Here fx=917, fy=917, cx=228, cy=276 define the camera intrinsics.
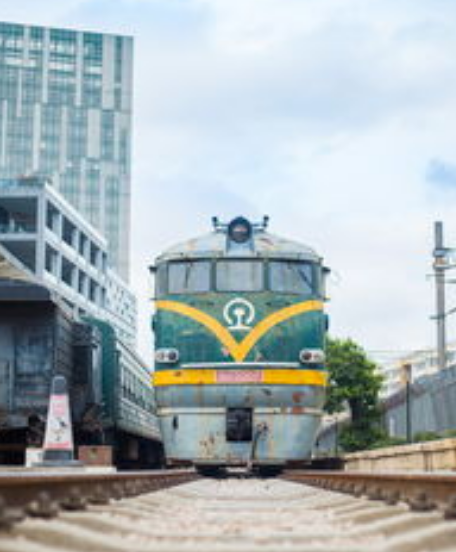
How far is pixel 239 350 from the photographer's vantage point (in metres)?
12.9

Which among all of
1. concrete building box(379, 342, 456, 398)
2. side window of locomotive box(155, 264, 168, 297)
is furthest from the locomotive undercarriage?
concrete building box(379, 342, 456, 398)

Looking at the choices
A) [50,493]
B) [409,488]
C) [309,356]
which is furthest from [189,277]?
[50,493]

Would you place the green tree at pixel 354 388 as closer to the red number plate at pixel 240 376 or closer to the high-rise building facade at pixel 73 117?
the red number plate at pixel 240 376

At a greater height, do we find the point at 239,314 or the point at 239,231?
the point at 239,231

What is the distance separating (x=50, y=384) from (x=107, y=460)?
1.48 m

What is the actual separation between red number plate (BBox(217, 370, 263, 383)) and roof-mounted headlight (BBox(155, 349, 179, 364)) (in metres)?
0.69

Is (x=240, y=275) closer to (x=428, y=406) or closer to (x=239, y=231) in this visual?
(x=239, y=231)

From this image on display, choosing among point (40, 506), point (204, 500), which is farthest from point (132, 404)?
point (40, 506)

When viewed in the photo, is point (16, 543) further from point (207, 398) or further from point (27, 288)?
point (27, 288)

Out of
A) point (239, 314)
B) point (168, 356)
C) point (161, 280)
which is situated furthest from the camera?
point (161, 280)

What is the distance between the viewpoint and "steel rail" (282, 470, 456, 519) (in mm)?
4867

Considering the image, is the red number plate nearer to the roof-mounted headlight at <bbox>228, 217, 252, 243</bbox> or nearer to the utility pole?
the roof-mounted headlight at <bbox>228, 217, 252, 243</bbox>

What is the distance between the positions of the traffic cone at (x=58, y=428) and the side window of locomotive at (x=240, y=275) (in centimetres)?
271

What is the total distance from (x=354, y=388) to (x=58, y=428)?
92.0ft
